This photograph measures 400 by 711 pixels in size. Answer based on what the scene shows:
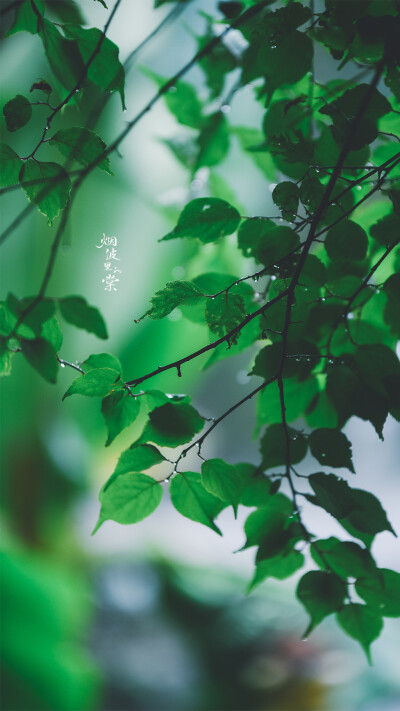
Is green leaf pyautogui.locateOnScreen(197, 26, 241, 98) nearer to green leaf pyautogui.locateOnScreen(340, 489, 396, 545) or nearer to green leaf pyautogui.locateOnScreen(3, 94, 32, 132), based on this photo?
green leaf pyautogui.locateOnScreen(3, 94, 32, 132)

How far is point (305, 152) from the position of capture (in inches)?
11.6

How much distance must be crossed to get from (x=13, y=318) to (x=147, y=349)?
104 cm

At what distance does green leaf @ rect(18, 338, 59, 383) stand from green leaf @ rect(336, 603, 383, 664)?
240 millimetres

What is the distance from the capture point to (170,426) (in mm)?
320

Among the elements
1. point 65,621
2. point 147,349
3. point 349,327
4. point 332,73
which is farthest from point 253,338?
point 65,621

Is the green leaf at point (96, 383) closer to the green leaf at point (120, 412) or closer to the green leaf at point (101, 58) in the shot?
the green leaf at point (120, 412)

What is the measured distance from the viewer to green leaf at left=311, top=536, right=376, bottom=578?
33 centimetres

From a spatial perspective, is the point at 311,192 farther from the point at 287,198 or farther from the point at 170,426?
the point at 170,426

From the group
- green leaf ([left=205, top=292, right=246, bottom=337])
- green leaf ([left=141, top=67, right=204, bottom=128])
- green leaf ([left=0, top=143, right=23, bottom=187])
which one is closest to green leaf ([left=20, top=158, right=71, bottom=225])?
green leaf ([left=0, top=143, right=23, bottom=187])

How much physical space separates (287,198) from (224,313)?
7cm

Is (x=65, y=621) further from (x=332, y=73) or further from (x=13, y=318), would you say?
(x=332, y=73)

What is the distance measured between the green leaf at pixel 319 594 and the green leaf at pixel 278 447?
0.07 metres

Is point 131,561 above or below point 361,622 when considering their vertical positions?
above
